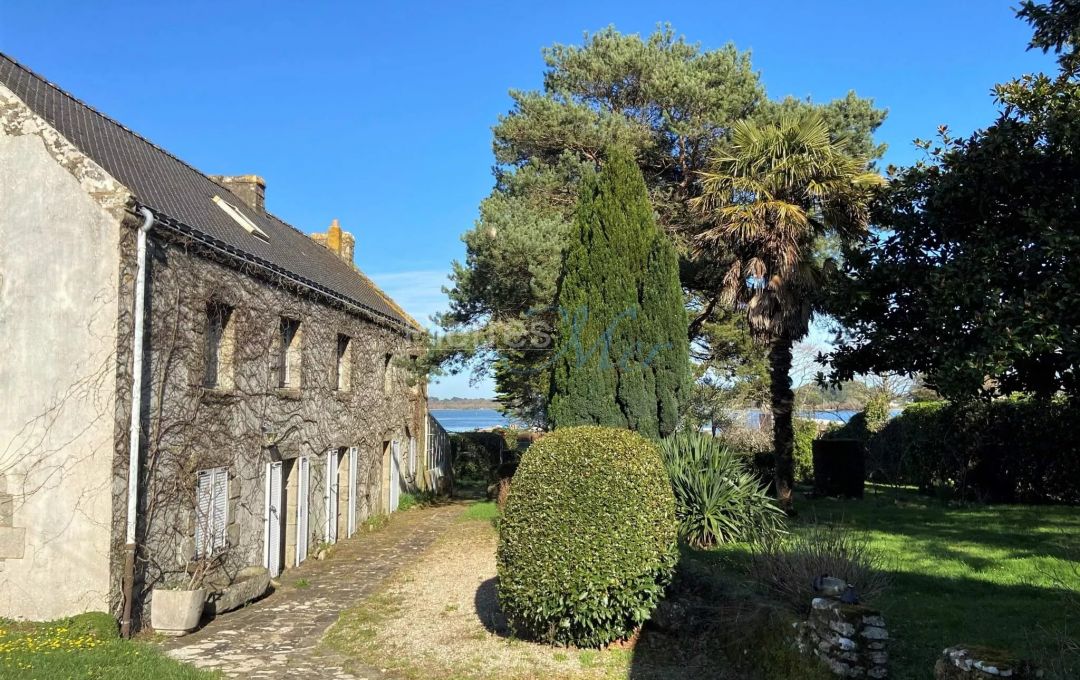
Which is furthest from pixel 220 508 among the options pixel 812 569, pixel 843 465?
pixel 843 465

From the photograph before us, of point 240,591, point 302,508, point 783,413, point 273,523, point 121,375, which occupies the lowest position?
point 240,591

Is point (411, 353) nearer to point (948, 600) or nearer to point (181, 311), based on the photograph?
point (181, 311)

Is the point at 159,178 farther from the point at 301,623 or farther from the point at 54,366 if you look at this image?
the point at 301,623

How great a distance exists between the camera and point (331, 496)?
15055mm

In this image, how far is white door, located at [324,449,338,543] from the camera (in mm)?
14836

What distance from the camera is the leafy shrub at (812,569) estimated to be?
23.3ft

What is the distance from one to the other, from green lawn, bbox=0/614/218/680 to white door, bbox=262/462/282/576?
3.83 meters

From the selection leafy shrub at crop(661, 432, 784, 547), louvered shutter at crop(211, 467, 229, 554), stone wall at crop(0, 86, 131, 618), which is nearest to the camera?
stone wall at crop(0, 86, 131, 618)

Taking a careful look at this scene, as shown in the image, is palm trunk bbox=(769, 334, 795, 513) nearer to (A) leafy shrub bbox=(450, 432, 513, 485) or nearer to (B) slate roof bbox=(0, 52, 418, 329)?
(B) slate roof bbox=(0, 52, 418, 329)

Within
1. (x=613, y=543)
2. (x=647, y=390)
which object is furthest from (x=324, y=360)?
(x=613, y=543)

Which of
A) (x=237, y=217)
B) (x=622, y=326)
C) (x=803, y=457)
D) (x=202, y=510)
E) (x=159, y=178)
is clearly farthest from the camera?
(x=803, y=457)

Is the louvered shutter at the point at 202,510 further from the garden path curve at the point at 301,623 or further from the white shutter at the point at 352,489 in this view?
the white shutter at the point at 352,489

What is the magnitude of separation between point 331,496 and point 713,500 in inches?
304

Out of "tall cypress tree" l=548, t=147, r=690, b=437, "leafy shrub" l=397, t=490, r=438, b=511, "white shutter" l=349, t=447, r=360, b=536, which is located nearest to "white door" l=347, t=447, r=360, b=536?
"white shutter" l=349, t=447, r=360, b=536
